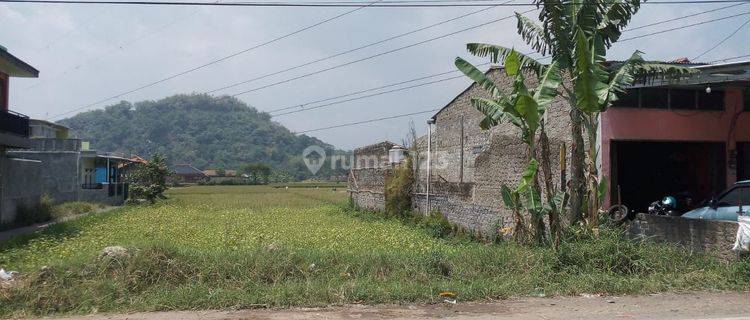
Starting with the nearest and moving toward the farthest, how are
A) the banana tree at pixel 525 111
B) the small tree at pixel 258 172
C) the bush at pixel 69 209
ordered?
1. the banana tree at pixel 525 111
2. the bush at pixel 69 209
3. the small tree at pixel 258 172

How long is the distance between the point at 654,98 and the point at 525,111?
228 inches

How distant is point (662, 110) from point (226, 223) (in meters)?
15.6

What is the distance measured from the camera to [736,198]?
12844 millimetres

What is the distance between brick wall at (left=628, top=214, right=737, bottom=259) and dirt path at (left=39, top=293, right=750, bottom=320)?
1.64 meters

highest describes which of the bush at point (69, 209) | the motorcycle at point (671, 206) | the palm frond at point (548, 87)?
the palm frond at point (548, 87)

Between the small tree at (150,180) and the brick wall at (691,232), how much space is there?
35.4 m

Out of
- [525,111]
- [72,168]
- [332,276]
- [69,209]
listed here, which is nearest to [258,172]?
[72,168]

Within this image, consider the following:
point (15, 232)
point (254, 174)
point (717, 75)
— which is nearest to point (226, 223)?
point (15, 232)

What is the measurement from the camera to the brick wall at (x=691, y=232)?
11.1m

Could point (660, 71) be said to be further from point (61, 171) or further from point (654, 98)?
point (61, 171)

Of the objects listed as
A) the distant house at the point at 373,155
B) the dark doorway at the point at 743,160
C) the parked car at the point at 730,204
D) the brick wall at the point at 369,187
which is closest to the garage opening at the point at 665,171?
the dark doorway at the point at 743,160

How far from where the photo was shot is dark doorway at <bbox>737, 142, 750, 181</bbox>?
16453 mm

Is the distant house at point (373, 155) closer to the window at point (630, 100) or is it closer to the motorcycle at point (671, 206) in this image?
the window at point (630, 100)

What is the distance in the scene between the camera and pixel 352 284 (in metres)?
Result: 9.62
